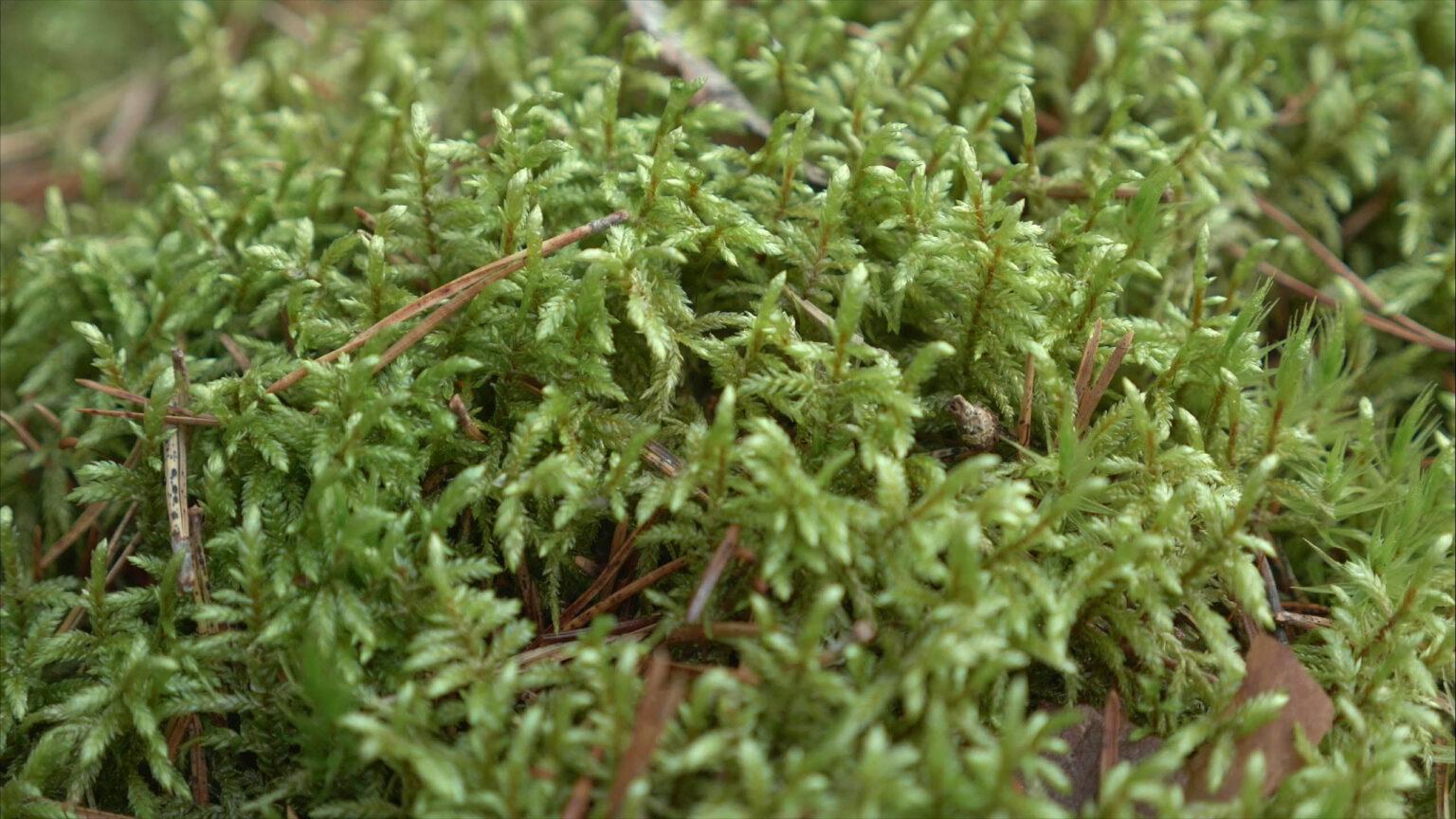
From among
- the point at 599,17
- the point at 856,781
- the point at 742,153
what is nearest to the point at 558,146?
the point at 742,153

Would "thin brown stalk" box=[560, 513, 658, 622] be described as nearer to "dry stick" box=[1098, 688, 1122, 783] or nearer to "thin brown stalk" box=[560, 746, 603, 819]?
"thin brown stalk" box=[560, 746, 603, 819]

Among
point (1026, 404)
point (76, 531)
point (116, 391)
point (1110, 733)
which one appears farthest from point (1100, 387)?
point (76, 531)

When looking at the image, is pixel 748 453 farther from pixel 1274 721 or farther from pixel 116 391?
pixel 116 391

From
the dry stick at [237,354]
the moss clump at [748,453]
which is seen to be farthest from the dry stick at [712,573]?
the dry stick at [237,354]

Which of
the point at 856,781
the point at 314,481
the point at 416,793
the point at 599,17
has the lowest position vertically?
the point at 416,793

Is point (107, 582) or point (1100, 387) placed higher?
point (1100, 387)

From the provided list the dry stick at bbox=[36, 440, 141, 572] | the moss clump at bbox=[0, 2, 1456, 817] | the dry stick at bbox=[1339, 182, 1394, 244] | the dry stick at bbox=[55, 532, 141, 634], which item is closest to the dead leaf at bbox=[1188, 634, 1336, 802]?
the moss clump at bbox=[0, 2, 1456, 817]

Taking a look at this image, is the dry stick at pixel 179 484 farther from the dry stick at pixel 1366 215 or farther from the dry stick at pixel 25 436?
the dry stick at pixel 1366 215

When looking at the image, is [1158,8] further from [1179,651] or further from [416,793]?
[416,793]
